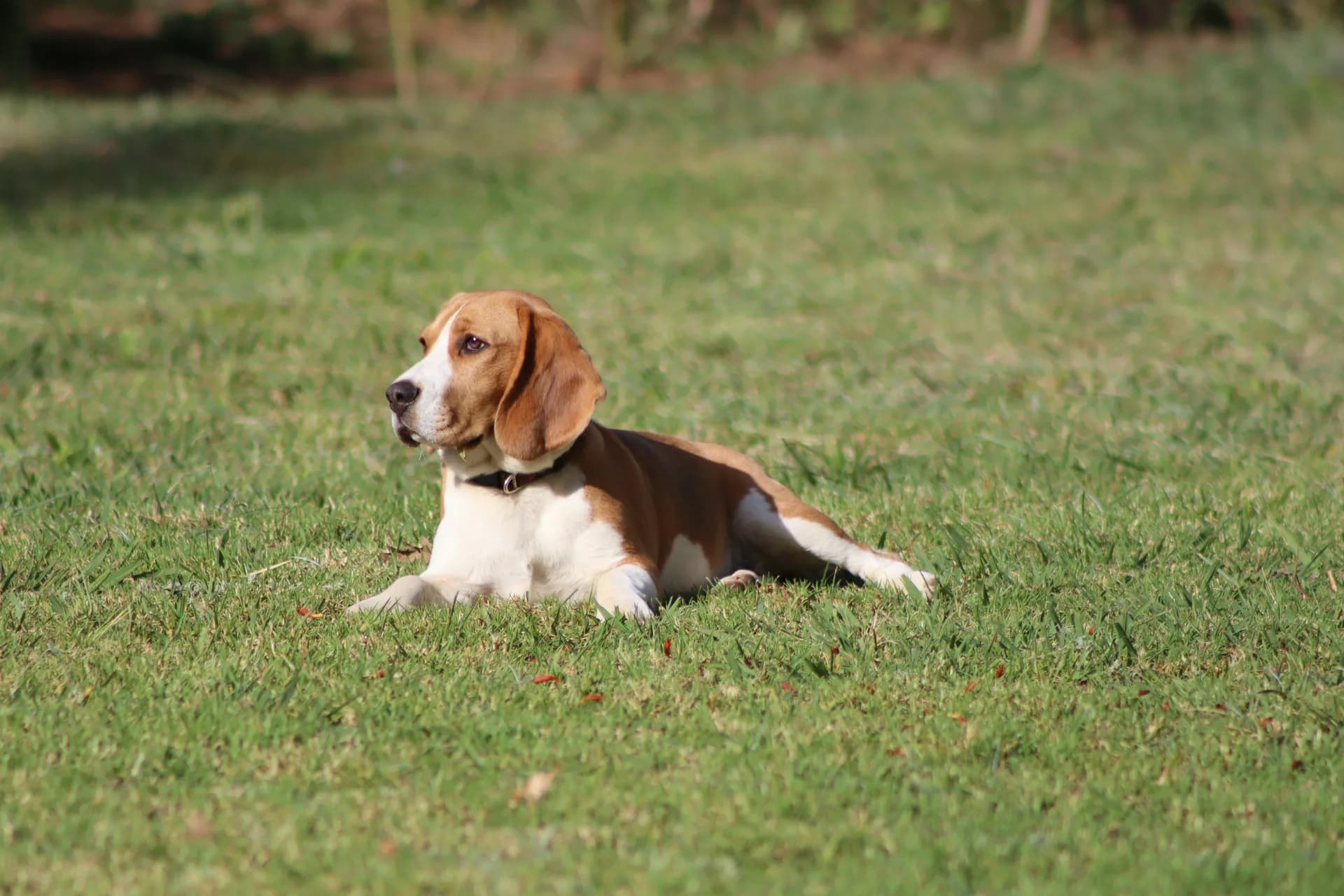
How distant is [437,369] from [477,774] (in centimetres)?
161

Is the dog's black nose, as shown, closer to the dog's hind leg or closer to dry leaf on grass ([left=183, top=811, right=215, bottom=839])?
the dog's hind leg

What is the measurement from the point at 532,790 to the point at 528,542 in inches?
62.6

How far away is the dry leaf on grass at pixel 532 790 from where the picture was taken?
3.66 meters

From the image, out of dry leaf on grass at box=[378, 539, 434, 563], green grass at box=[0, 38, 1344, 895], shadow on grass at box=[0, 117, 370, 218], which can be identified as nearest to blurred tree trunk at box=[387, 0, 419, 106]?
shadow on grass at box=[0, 117, 370, 218]

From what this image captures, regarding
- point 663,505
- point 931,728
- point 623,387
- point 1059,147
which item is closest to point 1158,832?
point 931,728

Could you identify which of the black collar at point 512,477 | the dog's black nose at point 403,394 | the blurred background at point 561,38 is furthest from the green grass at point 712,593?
the blurred background at point 561,38

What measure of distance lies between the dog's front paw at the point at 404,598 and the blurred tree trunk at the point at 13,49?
681 inches

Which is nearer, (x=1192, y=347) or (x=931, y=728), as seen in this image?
(x=931, y=728)

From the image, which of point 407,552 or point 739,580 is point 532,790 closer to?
point 739,580

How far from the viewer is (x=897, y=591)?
5.34 meters

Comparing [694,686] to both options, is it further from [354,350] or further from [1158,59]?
[1158,59]

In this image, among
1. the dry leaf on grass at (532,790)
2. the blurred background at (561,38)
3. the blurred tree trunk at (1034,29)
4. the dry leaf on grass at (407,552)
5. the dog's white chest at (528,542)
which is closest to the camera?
the dry leaf on grass at (532,790)

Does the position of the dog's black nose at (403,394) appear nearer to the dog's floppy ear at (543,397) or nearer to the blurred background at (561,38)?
the dog's floppy ear at (543,397)

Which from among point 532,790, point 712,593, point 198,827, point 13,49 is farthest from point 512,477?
point 13,49
